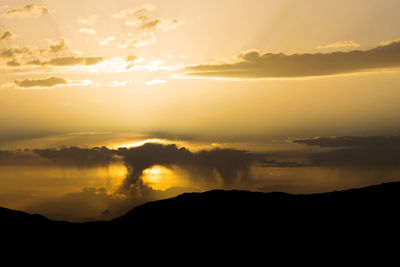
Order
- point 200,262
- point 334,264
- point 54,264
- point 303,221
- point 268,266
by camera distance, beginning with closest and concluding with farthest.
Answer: point 334,264
point 268,266
point 200,262
point 54,264
point 303,221

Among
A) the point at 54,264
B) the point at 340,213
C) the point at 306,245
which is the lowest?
the point at 54,264

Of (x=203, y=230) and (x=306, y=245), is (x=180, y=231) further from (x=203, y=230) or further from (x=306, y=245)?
(x=306, y=245)

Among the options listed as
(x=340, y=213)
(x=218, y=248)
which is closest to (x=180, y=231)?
(x=218, y=248)

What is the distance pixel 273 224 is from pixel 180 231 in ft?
156

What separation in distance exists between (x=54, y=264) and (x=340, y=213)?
133411mm

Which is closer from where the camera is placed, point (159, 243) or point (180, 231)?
point (159, 243)

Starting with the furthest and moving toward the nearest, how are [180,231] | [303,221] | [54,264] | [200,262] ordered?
1. [180,231]
2. [303,221]
3. [54,264]
4. [200,262]

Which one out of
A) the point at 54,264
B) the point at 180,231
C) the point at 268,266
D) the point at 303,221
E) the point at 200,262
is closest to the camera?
the point at 268,266

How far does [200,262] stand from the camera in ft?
518

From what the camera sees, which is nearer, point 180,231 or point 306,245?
point 306,245

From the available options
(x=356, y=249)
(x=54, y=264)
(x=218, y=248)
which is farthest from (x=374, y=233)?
(x=54, y=264)

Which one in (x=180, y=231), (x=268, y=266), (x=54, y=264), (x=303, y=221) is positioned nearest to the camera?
(x=268, y=266)

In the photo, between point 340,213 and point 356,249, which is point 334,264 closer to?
point 356,249

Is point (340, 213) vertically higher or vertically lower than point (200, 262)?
higher
